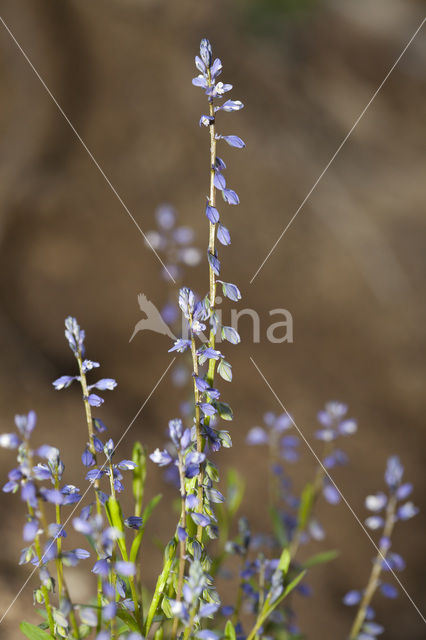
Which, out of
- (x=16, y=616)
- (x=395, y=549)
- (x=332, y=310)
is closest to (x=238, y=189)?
(x=332, y=310)

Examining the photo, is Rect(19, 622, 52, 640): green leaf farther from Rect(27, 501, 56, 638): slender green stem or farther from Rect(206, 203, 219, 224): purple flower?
Rect(206, 203, 219, 224): purple flower

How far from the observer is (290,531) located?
0.96m

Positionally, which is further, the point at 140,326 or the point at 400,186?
the point at 400,186

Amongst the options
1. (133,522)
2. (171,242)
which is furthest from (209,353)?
(171,242)

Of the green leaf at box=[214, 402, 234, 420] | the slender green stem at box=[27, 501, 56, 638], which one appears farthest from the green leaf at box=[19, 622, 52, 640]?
the green leaf at box=[214, 402, 234, 420]

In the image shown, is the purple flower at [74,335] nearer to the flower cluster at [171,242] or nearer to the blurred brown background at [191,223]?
the flower cluster at [171,242]

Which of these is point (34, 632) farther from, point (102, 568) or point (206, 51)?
point (206, 51)

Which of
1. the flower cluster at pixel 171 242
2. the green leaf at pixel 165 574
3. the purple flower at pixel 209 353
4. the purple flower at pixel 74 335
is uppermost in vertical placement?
the flower cluster at pixel 171 242

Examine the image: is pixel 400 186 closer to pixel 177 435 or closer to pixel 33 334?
pixel 33 334

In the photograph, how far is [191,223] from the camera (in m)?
1.82

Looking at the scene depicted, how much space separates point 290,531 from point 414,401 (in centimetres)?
94

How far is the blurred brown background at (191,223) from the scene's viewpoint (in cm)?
172

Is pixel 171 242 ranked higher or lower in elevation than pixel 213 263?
higher

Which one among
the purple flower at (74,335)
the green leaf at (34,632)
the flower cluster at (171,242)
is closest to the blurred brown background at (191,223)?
the flower cluster at (171,242)
